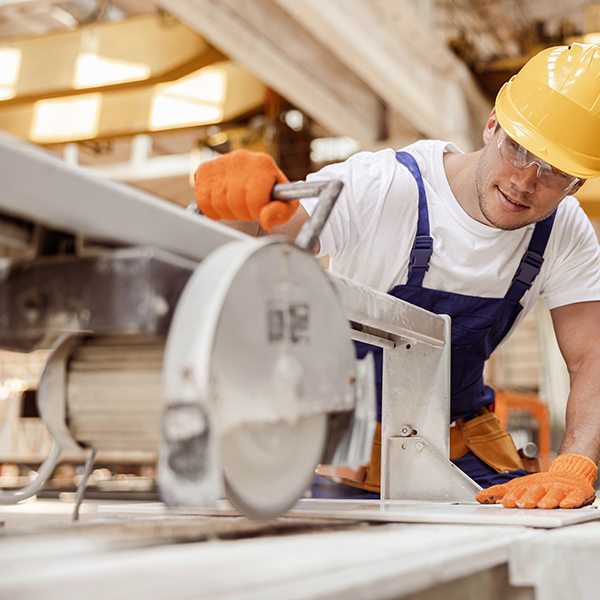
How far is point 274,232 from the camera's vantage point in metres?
1.74

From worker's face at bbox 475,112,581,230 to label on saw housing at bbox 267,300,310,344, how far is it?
1.11 metres

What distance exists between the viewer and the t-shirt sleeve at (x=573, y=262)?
1.94m

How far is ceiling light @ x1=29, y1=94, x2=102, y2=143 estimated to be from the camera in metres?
6.34

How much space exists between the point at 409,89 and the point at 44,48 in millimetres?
3010

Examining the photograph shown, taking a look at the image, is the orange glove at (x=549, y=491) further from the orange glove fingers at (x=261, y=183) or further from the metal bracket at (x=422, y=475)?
the orange glove fingers at (x=261, y=183)

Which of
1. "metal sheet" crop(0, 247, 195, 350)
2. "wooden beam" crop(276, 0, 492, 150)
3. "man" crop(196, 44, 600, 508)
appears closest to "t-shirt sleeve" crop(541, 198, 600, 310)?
"man" crop(196, 44, 600, 508)

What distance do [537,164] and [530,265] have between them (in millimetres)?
267

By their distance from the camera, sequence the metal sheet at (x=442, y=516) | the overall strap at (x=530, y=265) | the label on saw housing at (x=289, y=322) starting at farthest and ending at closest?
the overall strap at (x=530, y=265) → the metal sheet at (x=442, y=516) → the label on saw housing at (x=289, y=322)

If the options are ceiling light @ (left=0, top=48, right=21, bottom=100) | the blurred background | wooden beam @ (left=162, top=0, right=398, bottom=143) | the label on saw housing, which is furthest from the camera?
ceiling light @ (left=0, top=48, right=21, bottom=100)

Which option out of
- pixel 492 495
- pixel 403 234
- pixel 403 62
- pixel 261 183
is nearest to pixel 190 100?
pixel 403 62

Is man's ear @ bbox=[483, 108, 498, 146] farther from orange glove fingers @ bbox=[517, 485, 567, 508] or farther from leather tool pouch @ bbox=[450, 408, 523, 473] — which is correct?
orange glove fingers @ bbox=[517, 485, 567, 508]

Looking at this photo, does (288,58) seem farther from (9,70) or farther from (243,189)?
(243,189)

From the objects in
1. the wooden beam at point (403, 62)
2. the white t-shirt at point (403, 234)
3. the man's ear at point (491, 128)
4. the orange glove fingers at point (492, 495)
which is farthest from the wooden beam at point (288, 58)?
the orange glove fingers at point (492, 495)

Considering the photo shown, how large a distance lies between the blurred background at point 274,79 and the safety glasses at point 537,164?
2.19m
